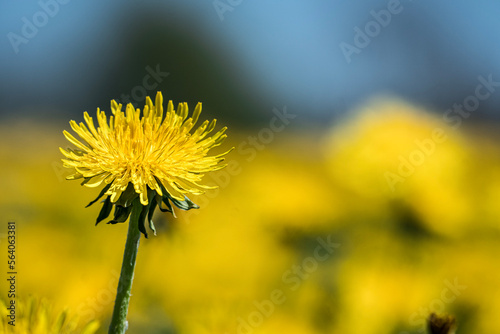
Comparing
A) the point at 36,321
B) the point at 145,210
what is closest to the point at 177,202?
the point at 145,210

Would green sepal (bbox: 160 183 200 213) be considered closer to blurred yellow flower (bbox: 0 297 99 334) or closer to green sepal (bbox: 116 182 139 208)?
green sepal (bbox: 116 182 139 208)

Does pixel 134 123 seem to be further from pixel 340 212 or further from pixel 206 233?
pixel 340 212

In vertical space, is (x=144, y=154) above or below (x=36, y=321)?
above

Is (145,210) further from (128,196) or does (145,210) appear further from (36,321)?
(36,321)

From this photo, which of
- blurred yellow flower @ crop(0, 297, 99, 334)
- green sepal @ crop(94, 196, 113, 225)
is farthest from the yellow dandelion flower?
blurred yellow flower @ crop(0, 297, 99, 334)

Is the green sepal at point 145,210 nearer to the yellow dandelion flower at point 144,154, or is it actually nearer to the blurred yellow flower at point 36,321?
the yellow dandelion flower at point 144,154

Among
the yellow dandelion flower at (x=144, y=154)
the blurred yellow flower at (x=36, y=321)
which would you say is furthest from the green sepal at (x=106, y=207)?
the blurred yellow flower at (x=36, y=321)

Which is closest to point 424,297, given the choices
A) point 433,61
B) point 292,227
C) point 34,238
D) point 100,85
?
point 292,227

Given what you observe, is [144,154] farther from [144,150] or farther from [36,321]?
[36,321]
